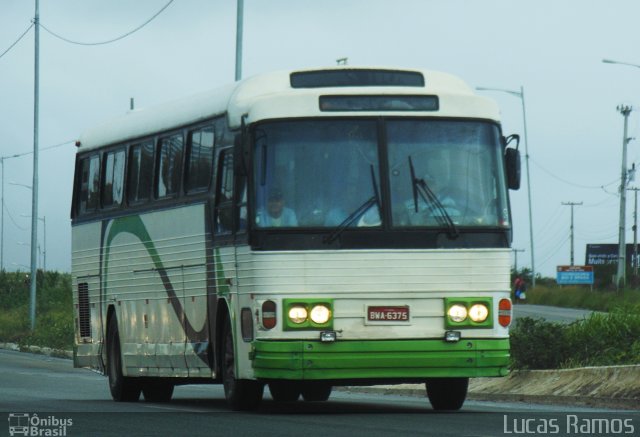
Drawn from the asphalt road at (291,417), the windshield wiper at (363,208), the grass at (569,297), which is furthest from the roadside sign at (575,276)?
the windshield wiper at (363,208)

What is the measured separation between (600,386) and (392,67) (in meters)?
5.34

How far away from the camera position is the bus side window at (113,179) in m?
23.0

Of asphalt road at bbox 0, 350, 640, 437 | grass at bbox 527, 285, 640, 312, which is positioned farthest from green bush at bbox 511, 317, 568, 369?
grass at bbox 527, 285, 640, 312

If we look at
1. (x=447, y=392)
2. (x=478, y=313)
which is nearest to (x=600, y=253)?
(x=447, y=392)

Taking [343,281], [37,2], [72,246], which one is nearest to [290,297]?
[343,281]

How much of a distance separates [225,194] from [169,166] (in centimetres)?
243

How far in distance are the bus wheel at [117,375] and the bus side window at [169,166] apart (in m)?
3.14

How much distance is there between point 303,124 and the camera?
17.7 m

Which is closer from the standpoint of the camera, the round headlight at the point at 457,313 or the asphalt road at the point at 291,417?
the asphalt road at the point at 291,417

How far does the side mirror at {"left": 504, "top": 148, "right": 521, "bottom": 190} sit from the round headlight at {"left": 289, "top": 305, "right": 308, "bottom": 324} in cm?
249

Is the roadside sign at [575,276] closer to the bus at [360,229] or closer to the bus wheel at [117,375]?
the bus wheel at [117,375]

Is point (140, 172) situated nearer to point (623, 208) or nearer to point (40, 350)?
point (40, 350)

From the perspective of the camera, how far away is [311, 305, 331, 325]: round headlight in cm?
1736

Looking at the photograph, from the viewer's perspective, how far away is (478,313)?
58.1 ft
